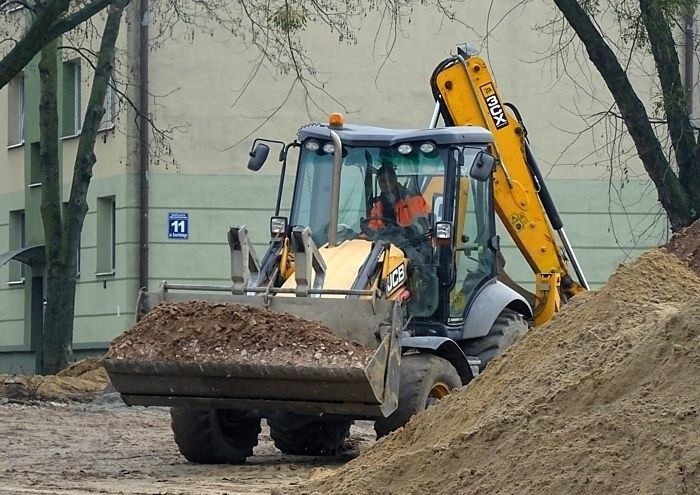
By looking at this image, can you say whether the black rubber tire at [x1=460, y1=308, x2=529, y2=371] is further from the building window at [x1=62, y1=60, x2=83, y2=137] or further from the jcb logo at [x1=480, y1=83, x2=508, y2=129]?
the building window at [x1=62, y1=60, x2=83, y2=137]

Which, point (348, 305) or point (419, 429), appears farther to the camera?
point (348, 305)

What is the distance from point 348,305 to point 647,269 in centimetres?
240

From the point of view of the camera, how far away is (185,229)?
26.9 m

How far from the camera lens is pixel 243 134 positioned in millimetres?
27609

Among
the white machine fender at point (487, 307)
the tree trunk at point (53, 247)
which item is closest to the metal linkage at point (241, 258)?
the white machine fender at point (487, 307)

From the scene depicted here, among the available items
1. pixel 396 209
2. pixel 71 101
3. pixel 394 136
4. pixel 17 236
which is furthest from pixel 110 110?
pixel 396 209

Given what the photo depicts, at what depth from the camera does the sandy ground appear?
10430 millimetres

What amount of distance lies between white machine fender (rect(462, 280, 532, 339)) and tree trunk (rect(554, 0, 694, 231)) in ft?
14.8

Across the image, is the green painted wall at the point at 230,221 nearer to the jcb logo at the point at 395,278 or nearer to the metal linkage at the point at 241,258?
the jcb logo at the point at 395,278

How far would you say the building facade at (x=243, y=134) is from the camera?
2709 cm

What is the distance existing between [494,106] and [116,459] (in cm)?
510

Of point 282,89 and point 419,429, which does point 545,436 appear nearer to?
point 419,429

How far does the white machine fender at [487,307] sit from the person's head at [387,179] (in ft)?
3.97

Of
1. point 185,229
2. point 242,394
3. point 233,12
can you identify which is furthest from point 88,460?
point 233,12
